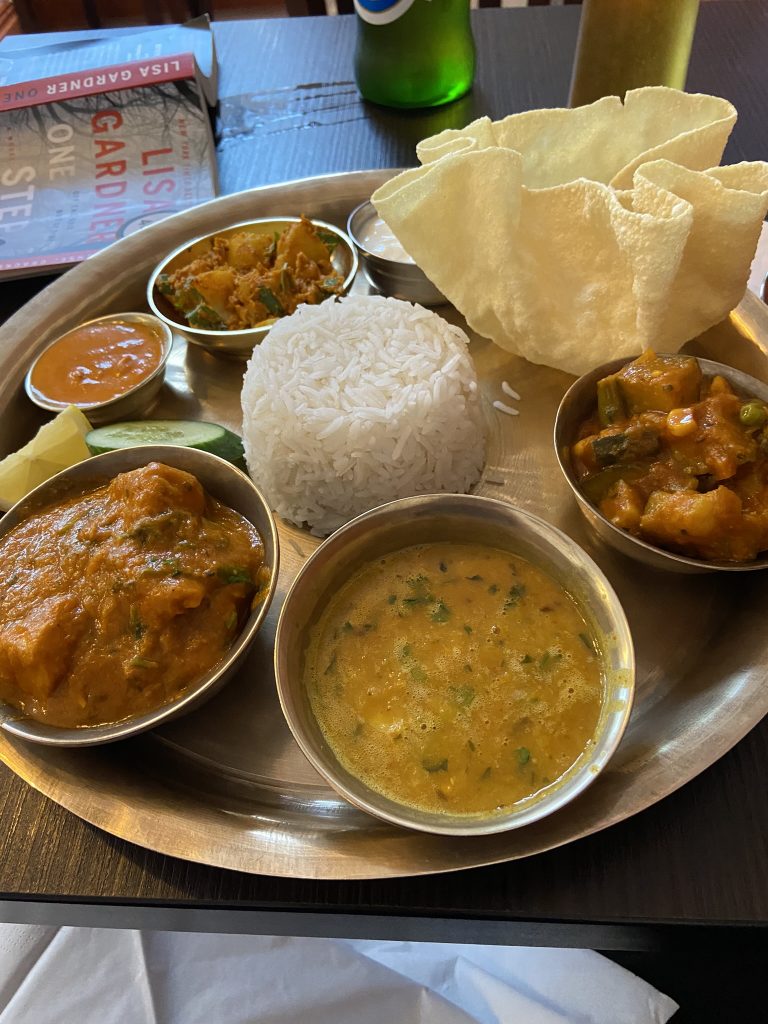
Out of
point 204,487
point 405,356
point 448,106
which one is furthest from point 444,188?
point 448,106

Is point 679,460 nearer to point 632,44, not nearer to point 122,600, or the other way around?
point 122,600

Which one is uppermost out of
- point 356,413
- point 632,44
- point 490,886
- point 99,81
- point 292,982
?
point 632,44

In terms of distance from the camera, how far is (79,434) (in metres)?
1.89

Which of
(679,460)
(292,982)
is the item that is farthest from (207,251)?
(292,982)

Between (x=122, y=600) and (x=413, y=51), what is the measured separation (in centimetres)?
257

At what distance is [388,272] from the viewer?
→ 232 cm

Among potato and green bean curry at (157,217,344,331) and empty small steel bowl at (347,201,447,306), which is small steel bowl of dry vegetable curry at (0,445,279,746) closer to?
potato and green bean curry at (157,217,344,331)

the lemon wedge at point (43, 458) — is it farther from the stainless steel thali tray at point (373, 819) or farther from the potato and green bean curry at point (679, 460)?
the potato and green bean curry at point (679, 460)

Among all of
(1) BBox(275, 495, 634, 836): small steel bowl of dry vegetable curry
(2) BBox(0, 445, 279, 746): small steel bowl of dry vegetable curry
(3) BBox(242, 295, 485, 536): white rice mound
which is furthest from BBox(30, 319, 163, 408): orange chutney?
(1) BBox(275, 495, 634, 836): small steel bowl of dry vegetable curry

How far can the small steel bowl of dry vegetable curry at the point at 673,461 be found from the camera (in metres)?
1.51

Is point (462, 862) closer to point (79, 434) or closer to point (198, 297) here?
point (79, 434)

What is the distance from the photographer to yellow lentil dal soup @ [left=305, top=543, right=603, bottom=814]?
129 cm

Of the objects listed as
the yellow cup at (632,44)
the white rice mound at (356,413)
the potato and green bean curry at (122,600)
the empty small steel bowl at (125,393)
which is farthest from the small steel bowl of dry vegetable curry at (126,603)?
the yellow cup at (632,44)

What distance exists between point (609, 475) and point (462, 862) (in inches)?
34.4
